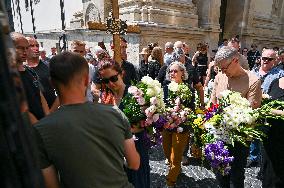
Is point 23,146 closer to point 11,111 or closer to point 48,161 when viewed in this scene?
point 11,111

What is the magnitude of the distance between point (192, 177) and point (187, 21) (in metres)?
8.17

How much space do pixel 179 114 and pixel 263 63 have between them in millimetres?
2592

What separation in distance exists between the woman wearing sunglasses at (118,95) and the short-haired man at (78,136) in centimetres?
141

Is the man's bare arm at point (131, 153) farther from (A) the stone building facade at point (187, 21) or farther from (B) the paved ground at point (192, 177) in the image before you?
(A) the stone building facade at point (187, 21)

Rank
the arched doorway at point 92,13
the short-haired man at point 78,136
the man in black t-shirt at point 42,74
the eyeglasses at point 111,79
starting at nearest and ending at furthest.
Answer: the short-haired man at point 78,136
the eyeglasses at point 111,79
the man in black t-shirt at point 42,74
the arched doorway at point 92,13

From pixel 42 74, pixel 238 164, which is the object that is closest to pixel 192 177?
pixel 238 164

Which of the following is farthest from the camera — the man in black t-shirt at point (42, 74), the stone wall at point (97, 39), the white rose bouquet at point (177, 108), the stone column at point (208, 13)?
the stone column at point (208, 13)

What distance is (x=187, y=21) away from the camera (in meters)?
11.4

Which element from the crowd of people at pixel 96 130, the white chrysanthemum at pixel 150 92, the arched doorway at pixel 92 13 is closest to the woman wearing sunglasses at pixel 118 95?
the crowd of people at pixel 96 130

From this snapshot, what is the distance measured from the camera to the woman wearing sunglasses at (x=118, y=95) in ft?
10.00

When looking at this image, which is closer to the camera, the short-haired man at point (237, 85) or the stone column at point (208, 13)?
the short-haired man at point (237, 85)

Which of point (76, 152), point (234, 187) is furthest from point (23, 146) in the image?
point (234, 187)

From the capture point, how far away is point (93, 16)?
12.0m

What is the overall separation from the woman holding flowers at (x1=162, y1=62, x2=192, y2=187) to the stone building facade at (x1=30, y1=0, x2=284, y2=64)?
217 inches
